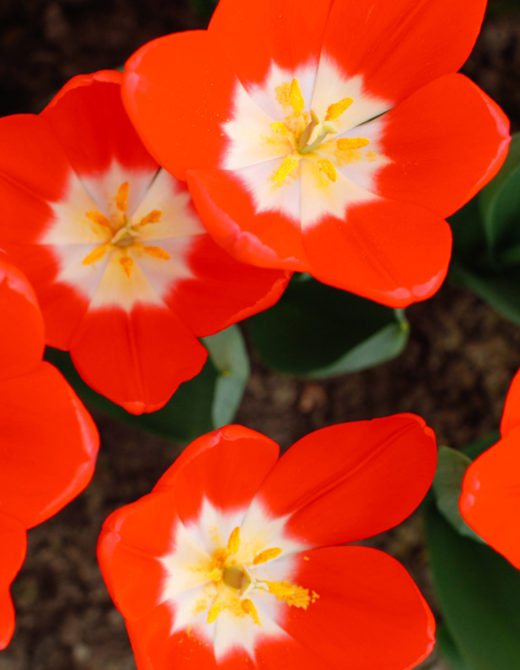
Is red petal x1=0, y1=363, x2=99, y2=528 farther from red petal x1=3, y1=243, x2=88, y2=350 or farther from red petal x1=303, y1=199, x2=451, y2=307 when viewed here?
red petal x1=303, y1=199, x2=451, y2=307

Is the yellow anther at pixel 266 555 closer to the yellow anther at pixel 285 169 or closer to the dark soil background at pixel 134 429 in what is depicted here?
the yellow anther at pixel 285 169

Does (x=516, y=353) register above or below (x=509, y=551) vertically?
below

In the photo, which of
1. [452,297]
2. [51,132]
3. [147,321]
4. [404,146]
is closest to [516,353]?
[452,297]

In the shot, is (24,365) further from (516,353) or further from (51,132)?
(516,353)

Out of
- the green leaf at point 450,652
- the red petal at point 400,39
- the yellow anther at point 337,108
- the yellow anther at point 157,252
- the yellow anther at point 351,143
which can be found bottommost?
the green leaf at point 450,652

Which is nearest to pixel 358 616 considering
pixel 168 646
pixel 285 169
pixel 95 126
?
pixel 168 646

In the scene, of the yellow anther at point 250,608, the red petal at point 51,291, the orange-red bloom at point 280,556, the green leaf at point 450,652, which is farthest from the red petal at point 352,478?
the green leaf at point 450,652

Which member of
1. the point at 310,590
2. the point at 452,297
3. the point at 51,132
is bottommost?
the point at 452,297
